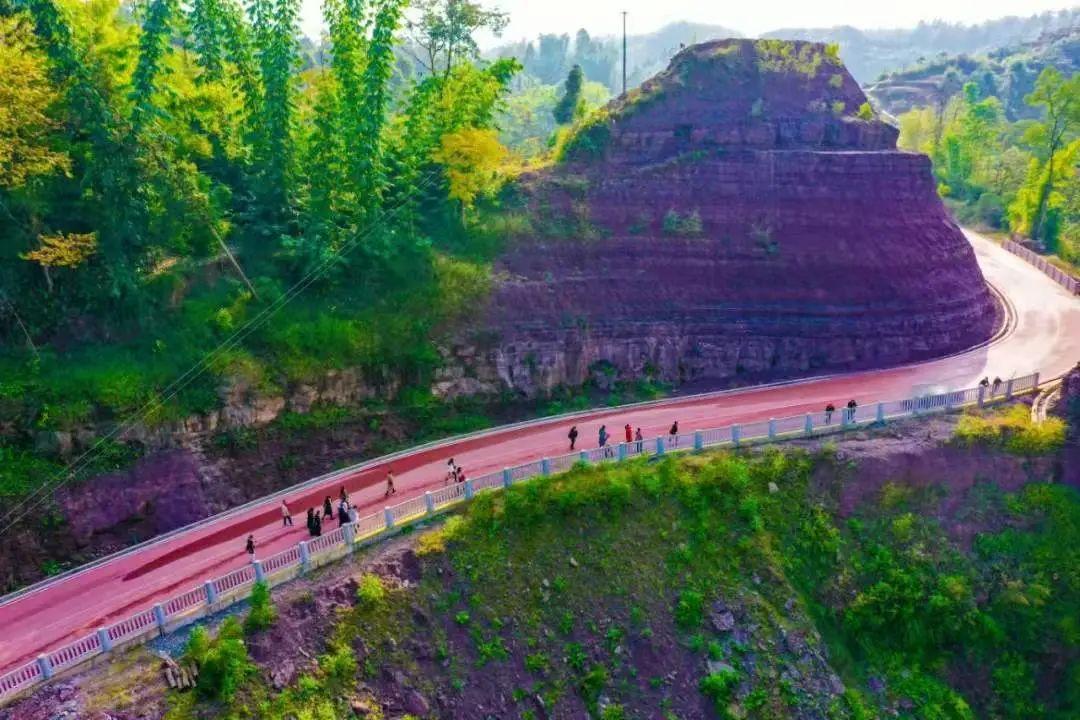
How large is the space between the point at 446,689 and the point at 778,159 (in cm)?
2864

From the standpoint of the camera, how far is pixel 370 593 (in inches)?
748

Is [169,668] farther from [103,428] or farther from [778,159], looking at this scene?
[778,159]

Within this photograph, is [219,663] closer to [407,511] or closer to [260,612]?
[260,612]

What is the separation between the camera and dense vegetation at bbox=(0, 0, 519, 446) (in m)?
23.6

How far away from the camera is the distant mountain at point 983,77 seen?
110m

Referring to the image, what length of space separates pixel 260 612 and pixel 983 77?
441ft

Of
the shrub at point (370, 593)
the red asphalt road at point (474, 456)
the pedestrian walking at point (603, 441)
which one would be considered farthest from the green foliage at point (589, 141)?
the shrub at point (370, 593)

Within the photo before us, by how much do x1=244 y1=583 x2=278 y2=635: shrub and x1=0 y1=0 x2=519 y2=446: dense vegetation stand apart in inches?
375

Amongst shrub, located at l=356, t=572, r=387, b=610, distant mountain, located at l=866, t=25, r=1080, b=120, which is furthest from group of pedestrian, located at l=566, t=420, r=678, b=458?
distant mountain, located at l=866, t=25, r=1080, b=120

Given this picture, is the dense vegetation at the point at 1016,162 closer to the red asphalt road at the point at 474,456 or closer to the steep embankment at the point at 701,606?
the red asphalt road at the point at 474,456

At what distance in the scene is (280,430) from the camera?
26672 millimetres

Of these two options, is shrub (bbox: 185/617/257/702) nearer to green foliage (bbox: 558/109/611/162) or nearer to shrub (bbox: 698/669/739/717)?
shrub (bbox: 698/669/739/717)

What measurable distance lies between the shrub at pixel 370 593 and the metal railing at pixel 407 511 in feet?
4.38

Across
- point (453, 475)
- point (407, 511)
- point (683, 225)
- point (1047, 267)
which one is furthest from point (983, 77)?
point (407, 511)
